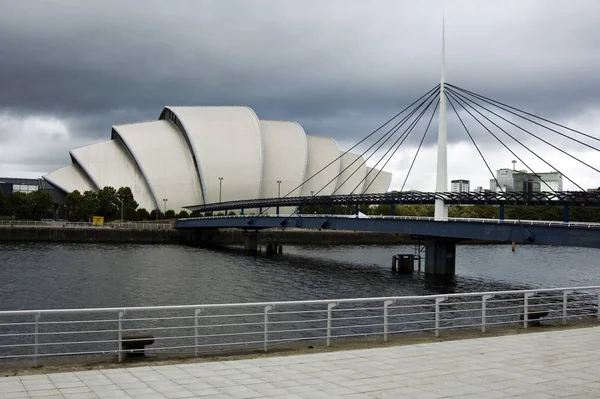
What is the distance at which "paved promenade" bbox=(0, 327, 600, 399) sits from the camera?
30.1ft

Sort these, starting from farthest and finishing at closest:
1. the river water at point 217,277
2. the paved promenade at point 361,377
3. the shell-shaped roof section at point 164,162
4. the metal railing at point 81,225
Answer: the shell-shaped roof section at point 164,162, the metal railing at point 81,225, the river water at point 217,277, the paved promenade at point 361,377

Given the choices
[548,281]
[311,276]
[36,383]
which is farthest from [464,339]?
[548,281]

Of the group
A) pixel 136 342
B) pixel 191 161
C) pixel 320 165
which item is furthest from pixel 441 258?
pixel 320 165

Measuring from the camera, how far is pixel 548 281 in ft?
164

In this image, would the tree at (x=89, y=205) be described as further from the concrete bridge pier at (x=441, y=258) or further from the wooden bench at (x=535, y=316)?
the wooden bench at (x=535, y=316)

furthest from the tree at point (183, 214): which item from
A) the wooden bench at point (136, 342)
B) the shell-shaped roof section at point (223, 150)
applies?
the wooden bench at point (136, 342)

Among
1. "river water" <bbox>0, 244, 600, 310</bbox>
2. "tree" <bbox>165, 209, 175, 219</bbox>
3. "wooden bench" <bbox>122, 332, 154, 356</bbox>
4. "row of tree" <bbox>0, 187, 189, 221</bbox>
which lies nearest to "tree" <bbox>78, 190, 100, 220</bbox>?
"row of tree" <bbox>0, 187, 189, 221</bbox>

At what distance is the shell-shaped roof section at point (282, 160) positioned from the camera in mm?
131250

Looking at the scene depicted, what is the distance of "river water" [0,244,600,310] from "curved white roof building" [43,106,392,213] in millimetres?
48691

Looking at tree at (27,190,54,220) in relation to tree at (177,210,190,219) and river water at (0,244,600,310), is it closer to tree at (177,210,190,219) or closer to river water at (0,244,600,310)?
tree at (177,210,190,219)

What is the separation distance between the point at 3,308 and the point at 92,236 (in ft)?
190

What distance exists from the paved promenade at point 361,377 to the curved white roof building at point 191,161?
104 metres

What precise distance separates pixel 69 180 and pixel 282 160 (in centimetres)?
4370

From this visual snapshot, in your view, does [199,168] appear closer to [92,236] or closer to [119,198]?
[119,198]
